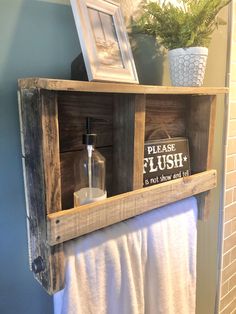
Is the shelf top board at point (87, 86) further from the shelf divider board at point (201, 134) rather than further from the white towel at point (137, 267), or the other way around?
the white towel at point (137, 267)

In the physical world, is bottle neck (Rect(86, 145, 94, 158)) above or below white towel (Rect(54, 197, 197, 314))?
above

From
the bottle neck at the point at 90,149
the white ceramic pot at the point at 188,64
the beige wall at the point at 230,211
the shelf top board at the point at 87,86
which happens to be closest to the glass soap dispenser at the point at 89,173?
the bottle neck at the point at 90,149

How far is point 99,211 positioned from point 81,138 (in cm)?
18

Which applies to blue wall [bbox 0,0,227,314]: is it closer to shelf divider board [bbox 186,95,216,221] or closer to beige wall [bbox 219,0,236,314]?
→ shelf divider board [bbox 186,95,216,221]

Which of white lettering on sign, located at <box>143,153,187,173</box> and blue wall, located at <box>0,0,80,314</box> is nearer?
blue wall, located at <box>0,0,80,314</box>

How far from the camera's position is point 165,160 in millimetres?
770

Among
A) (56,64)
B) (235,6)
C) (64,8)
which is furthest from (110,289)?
(235,6)

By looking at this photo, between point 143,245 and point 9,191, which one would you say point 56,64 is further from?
point 143,245

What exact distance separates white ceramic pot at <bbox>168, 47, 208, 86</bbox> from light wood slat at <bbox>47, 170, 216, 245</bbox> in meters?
0.26

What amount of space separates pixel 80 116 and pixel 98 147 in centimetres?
9

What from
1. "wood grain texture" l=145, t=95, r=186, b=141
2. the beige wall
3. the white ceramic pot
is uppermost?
the white ceramic pot

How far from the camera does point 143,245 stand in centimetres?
69

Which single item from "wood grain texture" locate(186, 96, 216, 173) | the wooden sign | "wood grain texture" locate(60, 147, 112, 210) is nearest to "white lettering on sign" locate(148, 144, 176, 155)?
the wooden sign

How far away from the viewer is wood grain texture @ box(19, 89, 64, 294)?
0.51 m
